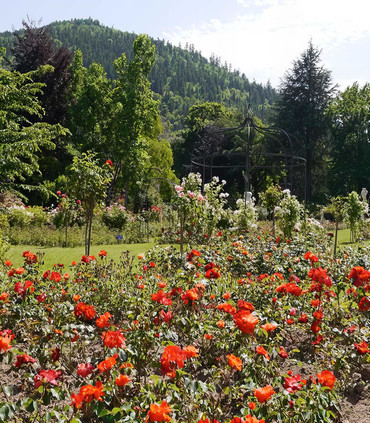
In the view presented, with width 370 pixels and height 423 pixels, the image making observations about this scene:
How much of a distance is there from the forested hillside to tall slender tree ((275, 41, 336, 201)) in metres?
68.2

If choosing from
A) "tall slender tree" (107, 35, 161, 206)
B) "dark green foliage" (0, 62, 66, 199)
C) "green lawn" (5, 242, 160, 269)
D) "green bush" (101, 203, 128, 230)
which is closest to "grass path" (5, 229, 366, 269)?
"green lawn" (5, 242, 160, 269)

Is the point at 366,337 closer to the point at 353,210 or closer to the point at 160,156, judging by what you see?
the point at 353,210

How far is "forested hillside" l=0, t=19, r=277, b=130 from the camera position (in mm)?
109950

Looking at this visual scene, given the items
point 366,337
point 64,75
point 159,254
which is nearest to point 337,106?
point 64,75

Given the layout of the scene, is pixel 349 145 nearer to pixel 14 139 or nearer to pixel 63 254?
pixel 63 254

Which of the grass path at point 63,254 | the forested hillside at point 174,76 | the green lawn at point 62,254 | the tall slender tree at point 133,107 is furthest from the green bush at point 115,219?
the forested hillside at point 174,76

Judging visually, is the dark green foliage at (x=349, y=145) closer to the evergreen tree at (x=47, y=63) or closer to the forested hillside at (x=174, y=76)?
the evergreen tree at (x=47, y=63)

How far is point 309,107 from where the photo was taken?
90.4 ft

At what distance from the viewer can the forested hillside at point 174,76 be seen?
109950 mm

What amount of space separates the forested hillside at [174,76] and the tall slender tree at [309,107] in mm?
68197

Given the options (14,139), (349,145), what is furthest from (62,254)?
(349,145)

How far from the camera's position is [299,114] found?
2781 centimetres

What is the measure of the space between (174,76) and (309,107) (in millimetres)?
105936

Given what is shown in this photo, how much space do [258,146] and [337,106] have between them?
6.42m
